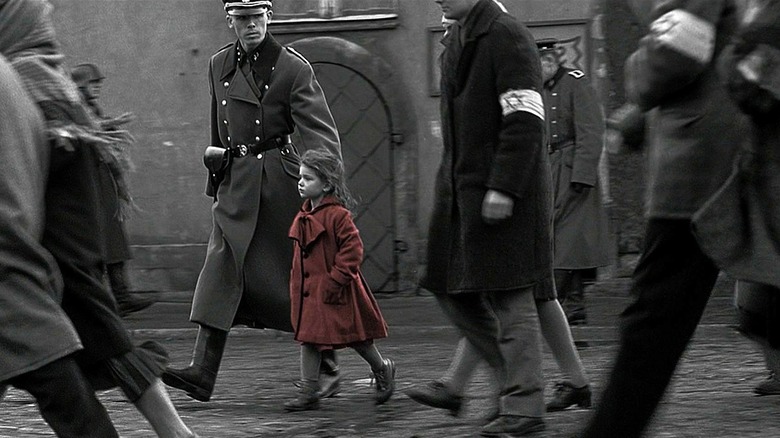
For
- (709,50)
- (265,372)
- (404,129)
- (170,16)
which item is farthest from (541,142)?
(170,16)

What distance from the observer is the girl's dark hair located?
7.49 m

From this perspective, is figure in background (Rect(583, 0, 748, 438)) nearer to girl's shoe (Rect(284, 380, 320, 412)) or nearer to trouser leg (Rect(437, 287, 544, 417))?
trouser leg (Rect(437, 287, 544, 417))

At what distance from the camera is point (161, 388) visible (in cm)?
555

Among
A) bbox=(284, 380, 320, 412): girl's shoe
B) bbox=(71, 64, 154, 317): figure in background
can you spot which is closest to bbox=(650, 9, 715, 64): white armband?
bbox=(284, 380, 320, 412): girl's shoe

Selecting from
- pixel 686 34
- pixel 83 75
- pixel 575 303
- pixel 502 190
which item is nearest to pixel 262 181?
pixel 502 190

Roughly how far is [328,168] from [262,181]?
41 centimetres

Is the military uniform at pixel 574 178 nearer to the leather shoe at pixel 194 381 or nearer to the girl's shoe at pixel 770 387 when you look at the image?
the girl's shoe at pixel 770 387

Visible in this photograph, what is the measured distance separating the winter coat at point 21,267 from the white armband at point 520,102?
1924mm

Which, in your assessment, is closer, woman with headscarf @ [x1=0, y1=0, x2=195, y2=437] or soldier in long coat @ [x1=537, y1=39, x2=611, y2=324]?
woman with headscarf @ [x1=0, y1=0, x2=195, y2=437]

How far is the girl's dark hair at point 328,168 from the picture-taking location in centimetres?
749

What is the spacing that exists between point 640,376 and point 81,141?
1.94 metres

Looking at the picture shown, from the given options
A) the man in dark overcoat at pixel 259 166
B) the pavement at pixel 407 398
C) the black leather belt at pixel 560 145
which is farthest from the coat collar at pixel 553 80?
the man in dark overcoat at pixel 259 166

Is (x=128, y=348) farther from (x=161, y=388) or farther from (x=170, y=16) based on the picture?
(x=170, y=16)

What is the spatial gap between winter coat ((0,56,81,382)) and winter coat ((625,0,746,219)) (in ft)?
5.98
